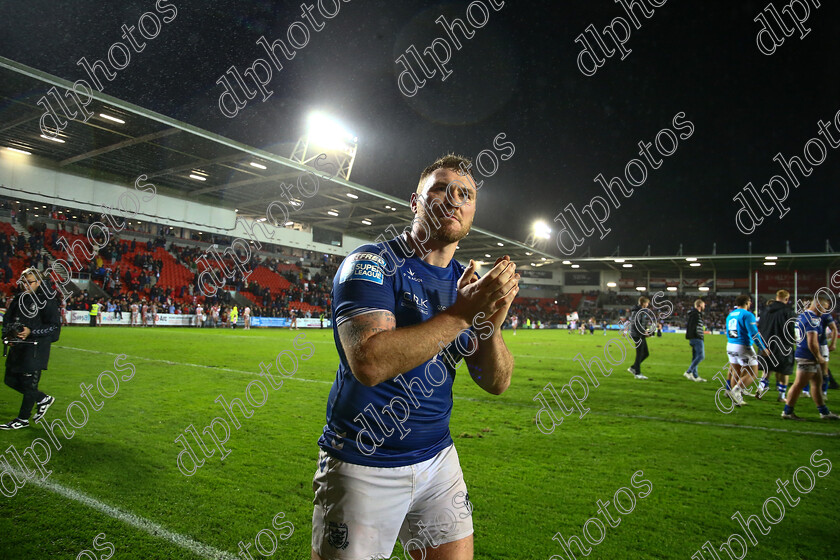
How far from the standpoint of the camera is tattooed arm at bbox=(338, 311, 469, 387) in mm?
1502

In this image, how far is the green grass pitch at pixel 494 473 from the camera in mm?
3611

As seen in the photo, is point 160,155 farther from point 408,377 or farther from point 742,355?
point 408,377

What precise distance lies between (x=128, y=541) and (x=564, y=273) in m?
74.0

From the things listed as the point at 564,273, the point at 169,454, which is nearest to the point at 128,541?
the point at 169,454

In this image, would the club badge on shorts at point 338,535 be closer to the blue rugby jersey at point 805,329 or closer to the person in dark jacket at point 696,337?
the blue rugby jersey at point 805,329

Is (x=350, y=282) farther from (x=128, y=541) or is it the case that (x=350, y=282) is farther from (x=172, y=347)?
(x=172, y=347)

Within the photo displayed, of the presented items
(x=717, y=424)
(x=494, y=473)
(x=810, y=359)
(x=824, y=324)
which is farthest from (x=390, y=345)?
(x=824, y=324)

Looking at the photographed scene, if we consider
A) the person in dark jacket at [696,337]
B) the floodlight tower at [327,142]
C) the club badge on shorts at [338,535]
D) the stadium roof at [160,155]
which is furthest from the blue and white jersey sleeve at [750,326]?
the floodlight tower at [327,142]

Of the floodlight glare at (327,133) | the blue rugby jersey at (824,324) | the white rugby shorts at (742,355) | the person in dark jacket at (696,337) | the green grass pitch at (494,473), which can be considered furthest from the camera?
the floodlight glare at (327,133)

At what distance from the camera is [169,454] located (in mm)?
5414

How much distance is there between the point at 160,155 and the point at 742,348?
2654 centimetres

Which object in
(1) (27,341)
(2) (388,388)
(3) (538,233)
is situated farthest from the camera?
(3) (538,233)

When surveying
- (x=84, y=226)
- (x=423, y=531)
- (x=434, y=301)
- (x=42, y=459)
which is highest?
(x=84, y=226)

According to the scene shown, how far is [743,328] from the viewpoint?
9500 millimetres
